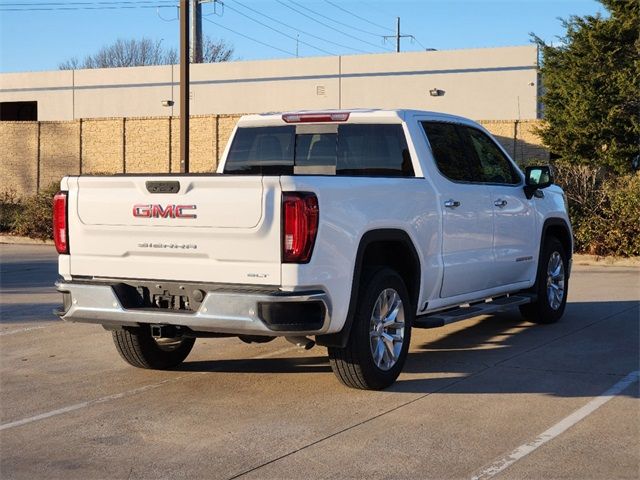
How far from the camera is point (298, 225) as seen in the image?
Result: 6.24 m

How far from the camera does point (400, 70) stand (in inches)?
1492

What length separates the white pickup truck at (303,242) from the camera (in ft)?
20.7

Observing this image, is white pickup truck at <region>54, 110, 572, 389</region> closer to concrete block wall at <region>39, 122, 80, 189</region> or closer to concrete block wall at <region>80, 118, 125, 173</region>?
concrete block wall at <region>80, 118, 125, 173</region>

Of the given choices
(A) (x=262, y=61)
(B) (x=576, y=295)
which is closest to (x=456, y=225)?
(B) (x=576, y=295)

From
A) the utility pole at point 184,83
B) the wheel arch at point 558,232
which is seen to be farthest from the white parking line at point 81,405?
the utility pole at point 184,83

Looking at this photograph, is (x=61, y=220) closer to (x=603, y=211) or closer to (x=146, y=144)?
(x=603, y=211)

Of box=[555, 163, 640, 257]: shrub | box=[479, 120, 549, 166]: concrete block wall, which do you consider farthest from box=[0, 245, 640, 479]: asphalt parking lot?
box=[479, 120, 549, 166]: concrete block wall

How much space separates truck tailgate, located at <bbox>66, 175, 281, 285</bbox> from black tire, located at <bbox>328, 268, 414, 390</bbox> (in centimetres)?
82

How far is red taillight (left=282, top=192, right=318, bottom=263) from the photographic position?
6.21 m

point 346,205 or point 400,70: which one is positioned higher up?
point 400,70

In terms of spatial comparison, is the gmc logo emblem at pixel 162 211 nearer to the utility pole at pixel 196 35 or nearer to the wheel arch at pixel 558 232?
the wheel arch at pixel 558 232

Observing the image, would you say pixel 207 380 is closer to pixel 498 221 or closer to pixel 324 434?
pixel 324 434

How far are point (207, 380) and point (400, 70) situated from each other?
31573 mm

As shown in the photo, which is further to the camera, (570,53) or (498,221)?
(570,53)
